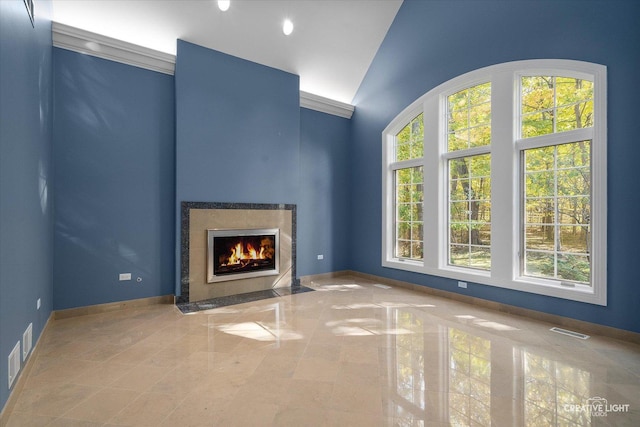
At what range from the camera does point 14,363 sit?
83.9 inches

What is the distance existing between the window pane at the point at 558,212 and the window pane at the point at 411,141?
177cm

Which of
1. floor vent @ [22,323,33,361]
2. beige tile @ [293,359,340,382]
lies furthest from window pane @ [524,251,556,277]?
floor vent @ [22,323,33,361]

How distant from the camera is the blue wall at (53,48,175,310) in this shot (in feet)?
12.9

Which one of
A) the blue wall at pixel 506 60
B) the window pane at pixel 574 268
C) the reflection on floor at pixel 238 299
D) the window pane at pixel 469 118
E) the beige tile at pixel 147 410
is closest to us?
the beige tile at pixel 147 410

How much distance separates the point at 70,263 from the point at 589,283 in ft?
20.7

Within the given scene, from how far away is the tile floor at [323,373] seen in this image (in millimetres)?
1995

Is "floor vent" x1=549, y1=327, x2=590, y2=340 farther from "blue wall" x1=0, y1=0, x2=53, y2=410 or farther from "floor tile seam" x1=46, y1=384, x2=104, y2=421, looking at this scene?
"blue wall" x1=0, y1=0, x2=53, y2=410

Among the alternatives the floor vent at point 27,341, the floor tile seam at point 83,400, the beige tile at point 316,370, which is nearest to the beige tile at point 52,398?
the floor tile seam at point 83,400

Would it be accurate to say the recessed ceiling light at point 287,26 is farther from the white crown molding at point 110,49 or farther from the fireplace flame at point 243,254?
the fireplace flame at point 243,254

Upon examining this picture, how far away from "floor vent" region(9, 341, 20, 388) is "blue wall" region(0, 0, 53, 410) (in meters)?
0.07

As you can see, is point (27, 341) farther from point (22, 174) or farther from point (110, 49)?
point (110, 49)

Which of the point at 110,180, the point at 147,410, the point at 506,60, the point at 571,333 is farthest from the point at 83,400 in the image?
the point at 506,60

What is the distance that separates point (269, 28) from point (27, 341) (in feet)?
16.1

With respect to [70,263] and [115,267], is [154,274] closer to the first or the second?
[115,267]
